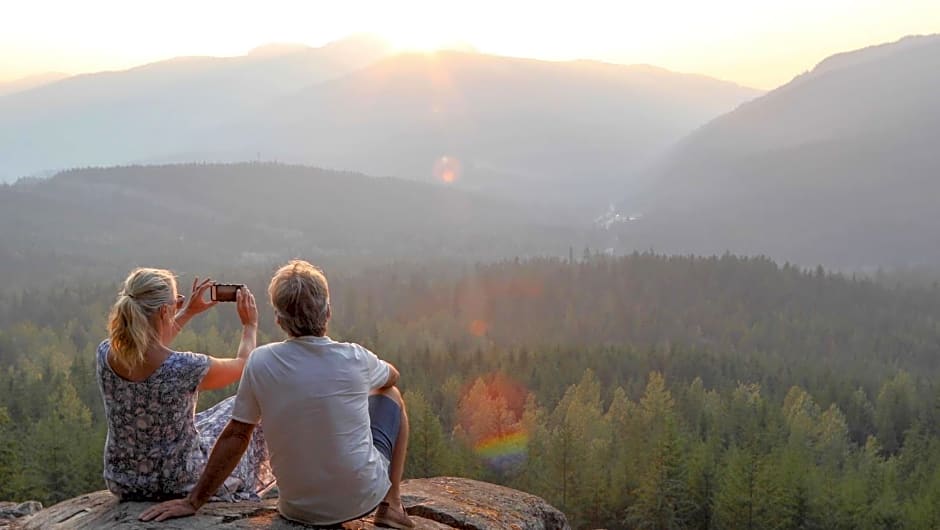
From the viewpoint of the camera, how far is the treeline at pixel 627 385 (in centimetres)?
3628

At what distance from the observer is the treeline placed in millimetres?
36281

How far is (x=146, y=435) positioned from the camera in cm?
661

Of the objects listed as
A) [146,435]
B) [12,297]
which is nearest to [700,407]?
[146,435]

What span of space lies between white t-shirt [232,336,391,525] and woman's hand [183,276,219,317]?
1275 millimetres

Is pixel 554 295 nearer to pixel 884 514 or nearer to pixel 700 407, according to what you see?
pixel 700 407

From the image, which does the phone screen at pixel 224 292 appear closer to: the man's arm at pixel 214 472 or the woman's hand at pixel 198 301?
the woman's hand at pixel 198 301

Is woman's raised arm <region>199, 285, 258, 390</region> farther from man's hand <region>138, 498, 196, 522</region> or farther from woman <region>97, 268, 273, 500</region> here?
man's hand <region>138, 498, 196, 522</region>

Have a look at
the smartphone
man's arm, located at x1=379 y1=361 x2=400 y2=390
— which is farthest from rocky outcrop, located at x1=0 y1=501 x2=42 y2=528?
man's arm, located at x1=379 y1=361 x2=400 y2=390

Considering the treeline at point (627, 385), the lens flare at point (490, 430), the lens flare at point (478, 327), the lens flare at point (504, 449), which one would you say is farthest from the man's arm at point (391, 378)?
the lens flare at point (478, 327)

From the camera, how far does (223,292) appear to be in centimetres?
Result: 689

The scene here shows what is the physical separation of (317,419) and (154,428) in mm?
1584

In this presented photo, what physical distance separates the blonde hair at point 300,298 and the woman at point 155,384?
3.27 feet

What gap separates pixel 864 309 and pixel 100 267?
123 metres

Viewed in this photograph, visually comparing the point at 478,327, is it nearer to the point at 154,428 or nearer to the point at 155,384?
the point at 154,428
